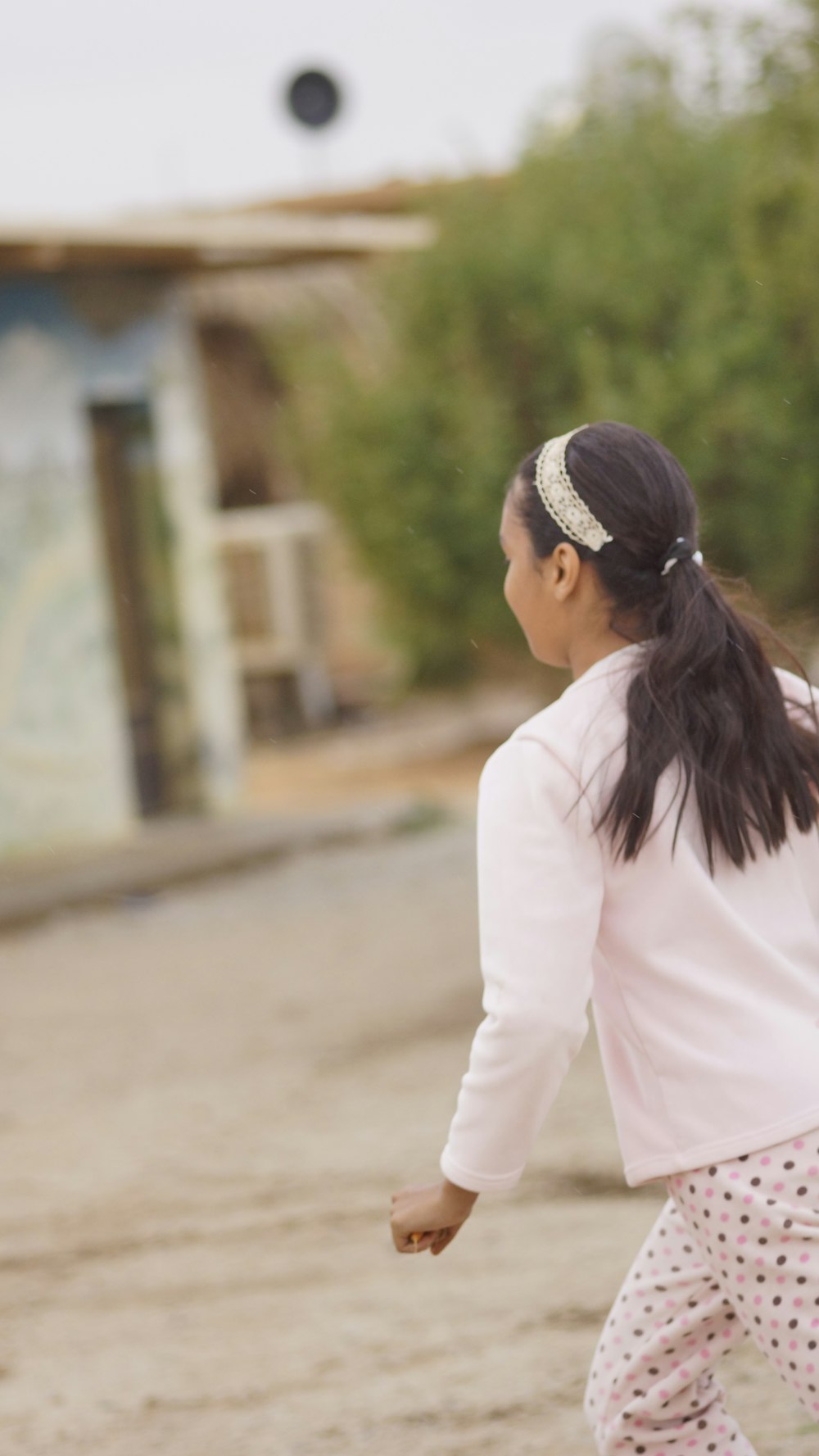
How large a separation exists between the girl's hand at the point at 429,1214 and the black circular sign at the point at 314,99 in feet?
44.0

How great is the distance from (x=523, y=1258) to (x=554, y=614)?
7.06ft

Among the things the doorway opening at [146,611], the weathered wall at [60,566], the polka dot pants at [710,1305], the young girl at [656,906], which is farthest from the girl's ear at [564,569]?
the doorway opening at [146,611]

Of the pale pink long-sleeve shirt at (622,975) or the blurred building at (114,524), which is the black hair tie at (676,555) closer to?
the pale pink long-sleeve shirt at (622,975)

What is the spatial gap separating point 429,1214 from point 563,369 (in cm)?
1020

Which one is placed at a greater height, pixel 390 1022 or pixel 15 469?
pixel 15 469

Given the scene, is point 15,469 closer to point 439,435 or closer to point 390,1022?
point 439,435

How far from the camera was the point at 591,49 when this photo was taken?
14852 mm

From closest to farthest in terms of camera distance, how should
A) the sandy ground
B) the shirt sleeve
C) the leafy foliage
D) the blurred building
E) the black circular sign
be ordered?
the shirt sleeve → the sandy ground → the blurred building → the leafy foliage → the black circular sign

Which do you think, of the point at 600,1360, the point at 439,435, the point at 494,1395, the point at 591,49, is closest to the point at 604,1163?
the point at 494,1395

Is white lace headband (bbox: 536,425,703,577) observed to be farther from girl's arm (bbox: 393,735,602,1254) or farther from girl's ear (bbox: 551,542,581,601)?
girl's arm (bbox: 393,735,602,1254)

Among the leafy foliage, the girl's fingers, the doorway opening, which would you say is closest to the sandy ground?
the girl's fingers

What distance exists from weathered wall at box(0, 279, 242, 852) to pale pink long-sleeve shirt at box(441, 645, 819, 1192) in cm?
821

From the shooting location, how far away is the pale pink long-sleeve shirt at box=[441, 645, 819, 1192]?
1.90 meters

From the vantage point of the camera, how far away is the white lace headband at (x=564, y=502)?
1986mm
